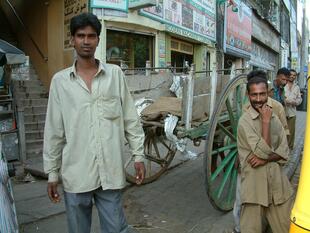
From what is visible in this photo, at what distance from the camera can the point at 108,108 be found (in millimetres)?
2541

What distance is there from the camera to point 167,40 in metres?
11.8

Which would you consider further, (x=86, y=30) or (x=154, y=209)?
(x=154, y=209)

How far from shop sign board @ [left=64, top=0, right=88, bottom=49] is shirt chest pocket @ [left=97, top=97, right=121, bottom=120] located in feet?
22.3

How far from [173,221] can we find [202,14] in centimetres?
1089

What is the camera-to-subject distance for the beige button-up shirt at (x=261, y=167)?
2.85 meters

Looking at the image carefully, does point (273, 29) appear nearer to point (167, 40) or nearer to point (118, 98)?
point (167, 40)

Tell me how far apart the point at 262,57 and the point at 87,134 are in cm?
2481

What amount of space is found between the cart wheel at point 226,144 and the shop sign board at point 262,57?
17.5 metres

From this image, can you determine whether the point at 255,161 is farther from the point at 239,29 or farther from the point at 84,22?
the point at 239,29

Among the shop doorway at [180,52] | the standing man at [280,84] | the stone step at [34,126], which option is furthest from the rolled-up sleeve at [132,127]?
the shop doorway at [180,52]

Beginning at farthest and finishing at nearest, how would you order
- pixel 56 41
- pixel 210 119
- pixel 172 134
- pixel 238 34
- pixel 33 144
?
pixel 238 34, pixel 56 41, pixel 33 144, pixel 210 119, pixel 172 134

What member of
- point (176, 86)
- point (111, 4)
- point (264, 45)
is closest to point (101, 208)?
point (176, 86)

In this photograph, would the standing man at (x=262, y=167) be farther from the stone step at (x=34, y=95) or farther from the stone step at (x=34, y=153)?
the stone step at (x=34, y=95)

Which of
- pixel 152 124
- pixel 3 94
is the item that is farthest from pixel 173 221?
pixel 3 94
